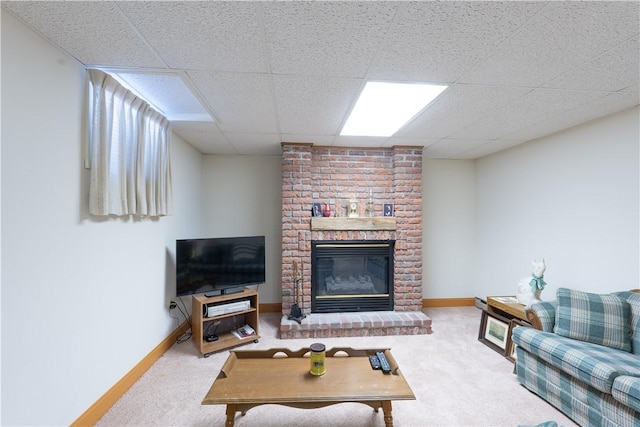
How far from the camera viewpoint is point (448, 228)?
420 centimetres

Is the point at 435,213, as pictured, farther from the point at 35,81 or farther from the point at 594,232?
the point at 35,81

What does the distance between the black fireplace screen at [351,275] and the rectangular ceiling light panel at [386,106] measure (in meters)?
1.44

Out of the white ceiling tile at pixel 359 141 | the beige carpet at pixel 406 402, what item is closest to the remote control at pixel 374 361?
the beige carpet at pixel 406 402

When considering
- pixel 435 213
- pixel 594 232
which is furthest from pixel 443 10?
pixel 435 213

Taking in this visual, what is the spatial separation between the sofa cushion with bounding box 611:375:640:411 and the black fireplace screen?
2145 mm

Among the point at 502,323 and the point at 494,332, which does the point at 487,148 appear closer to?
the point at 502,323

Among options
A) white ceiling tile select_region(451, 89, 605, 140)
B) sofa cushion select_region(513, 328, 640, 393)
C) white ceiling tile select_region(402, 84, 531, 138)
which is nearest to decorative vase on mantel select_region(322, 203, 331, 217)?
white ceiling tile select_region(402, 84, 531, 138)

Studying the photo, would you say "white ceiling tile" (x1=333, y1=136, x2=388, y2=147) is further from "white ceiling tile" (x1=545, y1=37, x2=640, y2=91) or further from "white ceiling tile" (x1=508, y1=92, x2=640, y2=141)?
"white ceiling tile" (x1=545, y1=37, x2=640, y2=91)

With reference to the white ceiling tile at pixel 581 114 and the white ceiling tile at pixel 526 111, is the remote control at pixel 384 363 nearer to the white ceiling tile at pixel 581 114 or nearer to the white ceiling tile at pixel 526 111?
the white ceiling tile at pixel 526 111

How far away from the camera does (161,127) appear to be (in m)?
2.45

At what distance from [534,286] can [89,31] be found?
403cm

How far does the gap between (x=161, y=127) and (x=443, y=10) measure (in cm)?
240

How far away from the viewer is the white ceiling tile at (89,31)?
3.87 feet

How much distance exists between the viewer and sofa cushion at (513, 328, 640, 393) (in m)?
1.60
